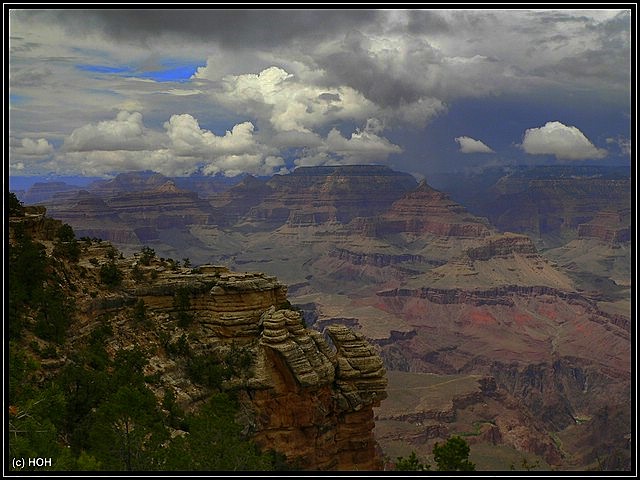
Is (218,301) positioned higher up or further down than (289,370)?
higher up

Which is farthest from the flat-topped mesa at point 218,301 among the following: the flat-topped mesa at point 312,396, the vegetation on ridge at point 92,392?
the flat-topped mesa at point 312,396

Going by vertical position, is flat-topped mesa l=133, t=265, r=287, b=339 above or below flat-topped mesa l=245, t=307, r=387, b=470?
above

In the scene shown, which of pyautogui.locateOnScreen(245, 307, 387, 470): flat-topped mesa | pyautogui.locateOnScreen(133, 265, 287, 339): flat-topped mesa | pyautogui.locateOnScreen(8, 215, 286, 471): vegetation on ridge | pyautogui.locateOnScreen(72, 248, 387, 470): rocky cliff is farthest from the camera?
pyautogui.locateOnScreen(133, 265, 287, 339): flat-topped mesa

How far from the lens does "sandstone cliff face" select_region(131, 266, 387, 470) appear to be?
31641 mm

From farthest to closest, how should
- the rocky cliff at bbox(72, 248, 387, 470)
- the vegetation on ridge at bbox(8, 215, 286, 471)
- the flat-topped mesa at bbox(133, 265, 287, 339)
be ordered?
the flat-topped mesa at bbox(133, 265, 287, 339) → the rocky cliff at bbox(72, 248, 387, 470) → the vegetation on ridge at bbox(8, 215, 286, 471)

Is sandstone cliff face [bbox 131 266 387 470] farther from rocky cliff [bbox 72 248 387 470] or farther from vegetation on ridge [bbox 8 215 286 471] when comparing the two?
vegetation on ridge [bbox 8 215 286 471]

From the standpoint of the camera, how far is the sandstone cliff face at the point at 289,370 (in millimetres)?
31641

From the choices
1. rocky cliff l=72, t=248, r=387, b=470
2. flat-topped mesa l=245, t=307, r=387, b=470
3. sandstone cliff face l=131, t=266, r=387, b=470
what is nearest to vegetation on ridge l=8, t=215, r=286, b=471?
rocky cliff l=72, t=248, r=387, b=470

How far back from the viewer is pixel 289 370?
105 ft

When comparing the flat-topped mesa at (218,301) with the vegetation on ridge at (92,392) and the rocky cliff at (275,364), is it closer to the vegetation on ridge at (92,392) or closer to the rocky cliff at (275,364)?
the rocky cliff at (275,364)

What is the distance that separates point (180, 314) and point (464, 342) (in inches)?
6387

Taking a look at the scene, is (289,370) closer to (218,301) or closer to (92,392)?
(218,301)

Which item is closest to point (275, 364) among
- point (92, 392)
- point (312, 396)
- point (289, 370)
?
point (289, 370)

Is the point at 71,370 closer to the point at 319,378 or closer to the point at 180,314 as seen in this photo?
the point at 180,314
